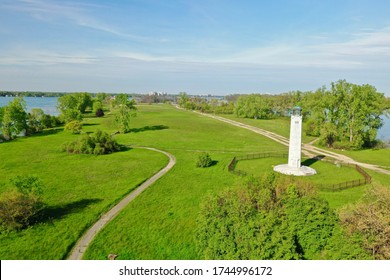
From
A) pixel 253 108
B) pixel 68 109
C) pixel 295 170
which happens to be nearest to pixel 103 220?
pixel 295 170

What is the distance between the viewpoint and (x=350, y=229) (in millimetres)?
17828

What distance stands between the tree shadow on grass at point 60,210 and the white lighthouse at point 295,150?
26055mm

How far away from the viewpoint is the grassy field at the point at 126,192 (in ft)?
74.1

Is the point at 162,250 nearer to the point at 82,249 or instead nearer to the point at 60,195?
the point at 82,249

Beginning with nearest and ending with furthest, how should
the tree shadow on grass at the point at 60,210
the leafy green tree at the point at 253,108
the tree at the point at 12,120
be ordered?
the tree shadow on grass at the point at 60,210
the tree at the point at 12,120
the leafy green tree at the point at 253,108

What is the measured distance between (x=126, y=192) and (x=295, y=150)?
2436 centimetres

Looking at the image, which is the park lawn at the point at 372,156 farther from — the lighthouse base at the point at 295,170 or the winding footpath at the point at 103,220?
the winding footpath at the point at 103,220

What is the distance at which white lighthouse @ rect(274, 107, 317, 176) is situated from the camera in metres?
40.2

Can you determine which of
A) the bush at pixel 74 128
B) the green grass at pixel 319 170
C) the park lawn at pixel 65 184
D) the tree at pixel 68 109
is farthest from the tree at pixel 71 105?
the green grass at pixel 319 170

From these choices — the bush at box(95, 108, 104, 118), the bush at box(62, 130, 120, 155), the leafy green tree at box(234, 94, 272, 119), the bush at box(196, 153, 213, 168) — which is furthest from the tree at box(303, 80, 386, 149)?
the bush at box(95, 108, 104, 118)

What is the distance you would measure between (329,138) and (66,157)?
2151 inches

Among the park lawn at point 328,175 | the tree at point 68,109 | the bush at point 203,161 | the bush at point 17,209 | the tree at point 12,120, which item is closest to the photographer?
the bush at point 17,209

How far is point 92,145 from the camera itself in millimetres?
55125

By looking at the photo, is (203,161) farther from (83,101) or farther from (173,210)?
(83,101)
